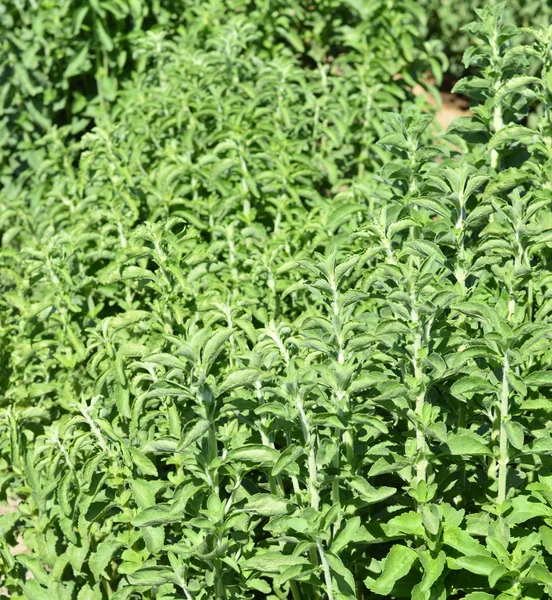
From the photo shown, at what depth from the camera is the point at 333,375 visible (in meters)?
2.37

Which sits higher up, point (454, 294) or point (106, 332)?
point (454, 294)

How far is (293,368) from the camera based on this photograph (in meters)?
2.34

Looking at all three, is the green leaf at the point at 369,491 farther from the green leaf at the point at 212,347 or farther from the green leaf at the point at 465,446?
the green leaf at the point at 212,347

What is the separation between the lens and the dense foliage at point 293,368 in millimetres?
2371

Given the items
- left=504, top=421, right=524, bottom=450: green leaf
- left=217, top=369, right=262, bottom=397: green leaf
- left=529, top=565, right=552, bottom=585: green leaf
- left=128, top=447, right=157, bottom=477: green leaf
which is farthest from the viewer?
left=128, top=447, right=157, bottom=477: green leaf

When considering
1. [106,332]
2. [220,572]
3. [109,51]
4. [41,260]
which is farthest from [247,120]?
[220,572]

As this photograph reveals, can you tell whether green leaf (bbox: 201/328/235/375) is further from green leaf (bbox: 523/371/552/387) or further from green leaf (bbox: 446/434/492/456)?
green leaf (bbox: 523/371/552/387)

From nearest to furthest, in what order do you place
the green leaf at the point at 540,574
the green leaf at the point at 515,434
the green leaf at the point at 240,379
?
the green leaf at the point at 540,574 < the green leaf at the point at 515,434 < the green leaf at the point at 240,379

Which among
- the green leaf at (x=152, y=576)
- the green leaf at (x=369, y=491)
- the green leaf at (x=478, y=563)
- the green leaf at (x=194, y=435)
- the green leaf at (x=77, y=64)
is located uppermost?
the green leaf at (x=77, y=64)

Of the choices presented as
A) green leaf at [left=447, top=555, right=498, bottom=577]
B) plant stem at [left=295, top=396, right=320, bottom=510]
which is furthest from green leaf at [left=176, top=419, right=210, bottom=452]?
green leaf at [left=447, top=555, right=498, bottom=577]

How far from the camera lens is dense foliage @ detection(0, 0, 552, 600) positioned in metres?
2.37

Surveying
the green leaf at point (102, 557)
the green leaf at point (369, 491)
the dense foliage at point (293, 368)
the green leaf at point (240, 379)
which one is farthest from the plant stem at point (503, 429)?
the green leaf at point (102, 557)

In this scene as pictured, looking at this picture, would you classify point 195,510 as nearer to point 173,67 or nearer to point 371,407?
point 371,407

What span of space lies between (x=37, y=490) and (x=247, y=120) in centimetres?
242
